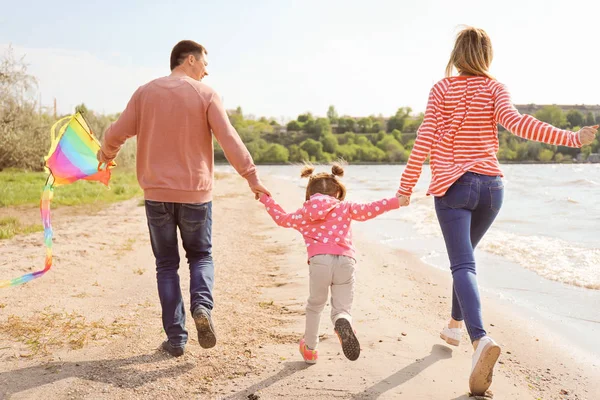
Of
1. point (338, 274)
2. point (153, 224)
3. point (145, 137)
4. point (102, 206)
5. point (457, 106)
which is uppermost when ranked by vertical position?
point (457, 106)

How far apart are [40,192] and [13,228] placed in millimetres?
6527

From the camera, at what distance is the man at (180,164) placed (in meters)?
3.49

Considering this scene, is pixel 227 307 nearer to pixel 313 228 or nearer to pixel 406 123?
pixel 313 228

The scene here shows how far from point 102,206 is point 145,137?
1066 centimetres

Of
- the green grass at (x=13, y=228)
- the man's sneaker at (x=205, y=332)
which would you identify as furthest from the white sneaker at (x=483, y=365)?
the green grass at (x=13, y=228)

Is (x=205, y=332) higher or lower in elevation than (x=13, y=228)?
higher

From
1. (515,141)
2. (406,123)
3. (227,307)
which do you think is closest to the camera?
(227,307)

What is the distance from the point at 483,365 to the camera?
2.85 metres

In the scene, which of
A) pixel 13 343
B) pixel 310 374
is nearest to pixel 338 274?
pixel 310 374

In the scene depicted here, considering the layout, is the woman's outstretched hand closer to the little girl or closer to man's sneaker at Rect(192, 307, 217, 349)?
the little girl

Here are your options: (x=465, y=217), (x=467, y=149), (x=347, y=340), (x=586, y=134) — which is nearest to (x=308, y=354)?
(x=347, y=340)

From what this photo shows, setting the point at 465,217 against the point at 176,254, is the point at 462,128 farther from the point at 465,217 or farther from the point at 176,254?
the point at 176,254

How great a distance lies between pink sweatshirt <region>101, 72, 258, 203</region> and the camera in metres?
3.48

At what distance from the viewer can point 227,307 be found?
191 inches
